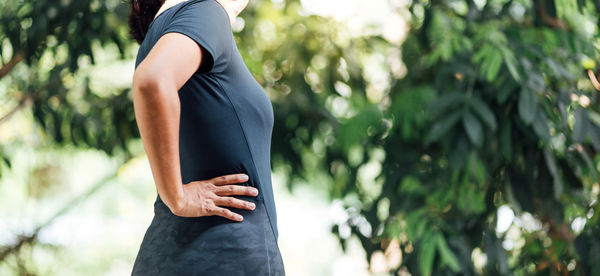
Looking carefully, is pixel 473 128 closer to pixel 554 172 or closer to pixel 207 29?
pixel 554 172

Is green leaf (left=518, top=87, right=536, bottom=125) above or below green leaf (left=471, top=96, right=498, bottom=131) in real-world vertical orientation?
above

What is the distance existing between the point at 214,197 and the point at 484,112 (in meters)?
1.23

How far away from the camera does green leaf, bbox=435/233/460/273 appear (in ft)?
6.19

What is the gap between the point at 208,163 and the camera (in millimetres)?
805

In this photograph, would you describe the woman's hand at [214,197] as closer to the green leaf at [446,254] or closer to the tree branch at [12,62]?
the green leaf at [446,254]

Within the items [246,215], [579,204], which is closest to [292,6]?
[579,204]

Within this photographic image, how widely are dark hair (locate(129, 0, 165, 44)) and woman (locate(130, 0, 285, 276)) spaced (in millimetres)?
172

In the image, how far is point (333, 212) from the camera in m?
2.67

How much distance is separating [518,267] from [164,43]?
1982 mm

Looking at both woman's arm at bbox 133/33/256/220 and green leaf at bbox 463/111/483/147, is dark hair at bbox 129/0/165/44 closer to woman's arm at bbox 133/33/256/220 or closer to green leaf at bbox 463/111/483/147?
woman's arm at bbox 133/33/256/220

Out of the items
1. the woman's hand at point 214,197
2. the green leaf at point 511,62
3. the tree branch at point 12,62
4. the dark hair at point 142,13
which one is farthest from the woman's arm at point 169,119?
the tree branch at point 12,62

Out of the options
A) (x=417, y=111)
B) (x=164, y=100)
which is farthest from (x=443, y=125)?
(x=164, y=100)

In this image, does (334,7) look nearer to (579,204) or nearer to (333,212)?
(333,212)

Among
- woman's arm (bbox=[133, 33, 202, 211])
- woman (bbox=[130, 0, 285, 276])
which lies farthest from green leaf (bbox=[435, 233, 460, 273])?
woman's arm (bbox=[133, 33, 202, 211])
